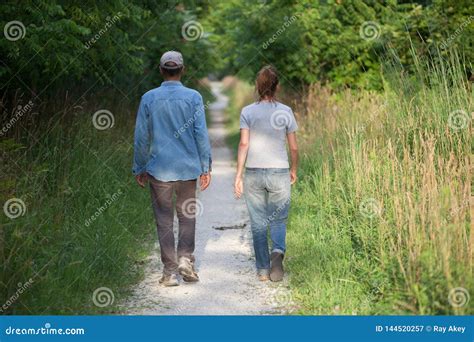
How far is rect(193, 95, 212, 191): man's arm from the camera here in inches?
231

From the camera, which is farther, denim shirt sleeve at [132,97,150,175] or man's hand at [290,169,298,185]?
man's hand at [290,169,298,185]

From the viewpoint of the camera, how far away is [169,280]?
5891mm

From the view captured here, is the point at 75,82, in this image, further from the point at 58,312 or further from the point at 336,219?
the point at 58,312

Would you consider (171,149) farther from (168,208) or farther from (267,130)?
(267,130)

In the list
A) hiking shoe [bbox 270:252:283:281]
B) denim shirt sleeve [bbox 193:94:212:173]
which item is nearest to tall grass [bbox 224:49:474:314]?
hiking shoe [bbox 270:252:283:281]

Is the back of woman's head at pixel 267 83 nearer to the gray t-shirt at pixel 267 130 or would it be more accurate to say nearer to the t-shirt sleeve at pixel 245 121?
the gray t-shirt at pixel 267 130

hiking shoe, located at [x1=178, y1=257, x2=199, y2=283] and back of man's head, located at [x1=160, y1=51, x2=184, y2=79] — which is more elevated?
back of man's head, located at [x1=160, y1=51, x2=184, y2=79]

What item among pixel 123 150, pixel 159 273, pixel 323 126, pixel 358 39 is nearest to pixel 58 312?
pixel 159 273

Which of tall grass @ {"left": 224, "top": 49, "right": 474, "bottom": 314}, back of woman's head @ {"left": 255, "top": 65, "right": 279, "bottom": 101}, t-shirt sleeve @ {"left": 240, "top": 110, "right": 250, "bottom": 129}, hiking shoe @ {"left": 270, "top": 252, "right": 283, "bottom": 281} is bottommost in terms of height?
hiking shoe @ {"left": 270, "top": 252, "right": 283, "bottom": 281}

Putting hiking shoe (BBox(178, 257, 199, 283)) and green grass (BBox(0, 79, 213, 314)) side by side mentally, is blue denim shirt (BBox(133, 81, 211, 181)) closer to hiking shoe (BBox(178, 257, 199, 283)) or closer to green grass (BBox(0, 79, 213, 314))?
hiking shoe (BBox(178, 257, 199, 283))

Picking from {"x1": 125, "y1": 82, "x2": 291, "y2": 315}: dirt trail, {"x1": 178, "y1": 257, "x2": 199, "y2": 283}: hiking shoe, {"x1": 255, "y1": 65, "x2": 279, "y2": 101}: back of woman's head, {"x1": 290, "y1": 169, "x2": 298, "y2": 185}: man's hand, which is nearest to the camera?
{"x1": 125, "y1": 82, "x2": 291, "y2": 315}: dirt trail

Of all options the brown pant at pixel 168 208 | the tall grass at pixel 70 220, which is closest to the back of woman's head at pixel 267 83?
the brown pant at pixel 168 208

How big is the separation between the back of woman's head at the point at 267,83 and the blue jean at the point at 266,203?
0.68 meters

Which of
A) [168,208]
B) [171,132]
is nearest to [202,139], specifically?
[171,132]
